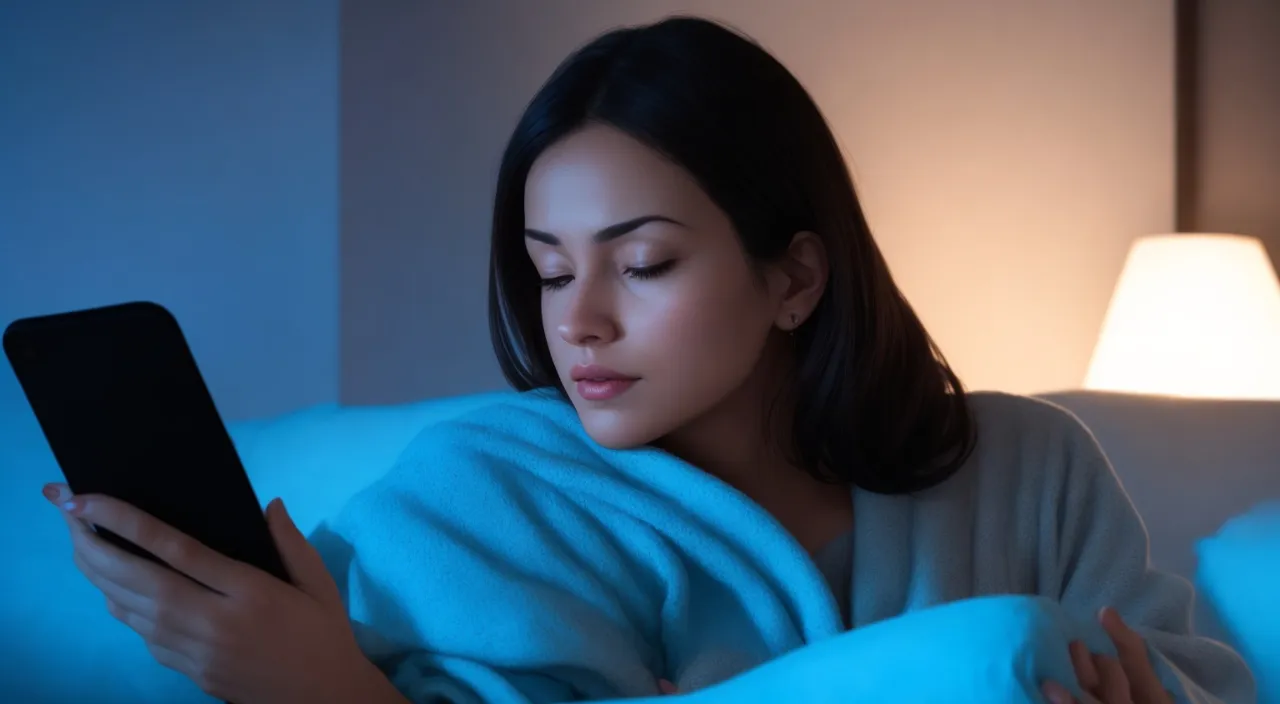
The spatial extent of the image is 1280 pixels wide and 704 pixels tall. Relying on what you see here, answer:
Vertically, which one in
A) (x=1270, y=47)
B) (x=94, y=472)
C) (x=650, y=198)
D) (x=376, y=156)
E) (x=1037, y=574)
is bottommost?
(x=1037, y=574)

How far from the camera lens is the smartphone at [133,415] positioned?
0.68 meters

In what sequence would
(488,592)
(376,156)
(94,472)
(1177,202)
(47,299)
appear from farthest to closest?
(1177,202), (376,156), (47,299), (488,592), (94,472)

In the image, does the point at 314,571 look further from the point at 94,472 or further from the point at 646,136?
the point at 646,136

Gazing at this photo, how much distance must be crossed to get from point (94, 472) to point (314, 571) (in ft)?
0.46

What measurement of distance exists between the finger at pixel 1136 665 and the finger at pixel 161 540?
51cm

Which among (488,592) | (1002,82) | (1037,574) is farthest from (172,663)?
(1002,82)

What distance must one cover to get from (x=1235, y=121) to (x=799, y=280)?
4.93 feet

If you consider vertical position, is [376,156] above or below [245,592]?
above

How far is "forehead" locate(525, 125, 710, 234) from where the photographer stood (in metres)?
0.92

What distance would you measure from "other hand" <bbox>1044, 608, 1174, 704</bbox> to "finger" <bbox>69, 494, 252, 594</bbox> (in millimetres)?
443

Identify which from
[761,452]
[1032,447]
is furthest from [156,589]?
[1032,447]

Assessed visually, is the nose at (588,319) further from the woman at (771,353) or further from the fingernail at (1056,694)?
the fingernail at (1056,694)

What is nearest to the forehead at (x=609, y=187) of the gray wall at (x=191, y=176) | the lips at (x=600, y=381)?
the lips at (x=600, y=381)

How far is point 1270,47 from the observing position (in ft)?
7.02
